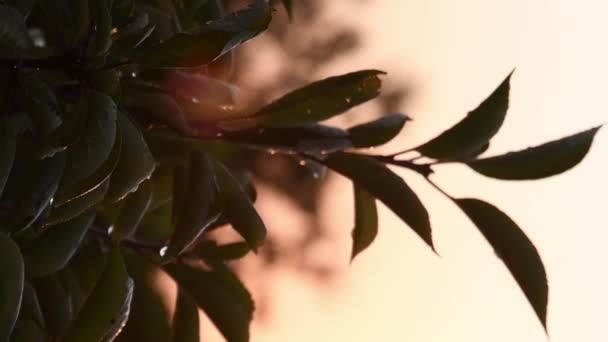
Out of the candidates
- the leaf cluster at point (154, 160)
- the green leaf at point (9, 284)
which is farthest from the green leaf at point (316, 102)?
the green leaf at point (9, 284)

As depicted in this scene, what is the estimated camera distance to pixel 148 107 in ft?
1.94

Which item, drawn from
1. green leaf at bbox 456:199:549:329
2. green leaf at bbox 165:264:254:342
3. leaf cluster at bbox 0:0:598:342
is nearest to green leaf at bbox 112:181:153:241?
leaf cluster at bbox 0:0:598:342

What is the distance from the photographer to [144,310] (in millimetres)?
700

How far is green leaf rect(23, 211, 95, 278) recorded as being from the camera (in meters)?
0.54

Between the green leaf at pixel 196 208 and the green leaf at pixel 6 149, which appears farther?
the green leaf at pixel 196 208

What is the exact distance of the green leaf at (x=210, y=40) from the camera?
1.43 feet

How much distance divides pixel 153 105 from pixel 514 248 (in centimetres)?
25

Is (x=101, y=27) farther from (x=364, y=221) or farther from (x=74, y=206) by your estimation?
(x=364, y=221)

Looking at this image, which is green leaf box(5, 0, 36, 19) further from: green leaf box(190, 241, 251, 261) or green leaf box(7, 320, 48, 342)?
green leaf box(190, 241, 251, 261)

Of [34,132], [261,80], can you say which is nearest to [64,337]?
[34,132]

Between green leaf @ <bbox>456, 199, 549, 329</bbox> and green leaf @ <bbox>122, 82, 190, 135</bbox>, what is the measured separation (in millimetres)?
196

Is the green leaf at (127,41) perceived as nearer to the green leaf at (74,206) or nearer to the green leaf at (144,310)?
the green leaf at (74,206)

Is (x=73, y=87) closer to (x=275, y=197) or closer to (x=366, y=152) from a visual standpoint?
(x=366, y=152)

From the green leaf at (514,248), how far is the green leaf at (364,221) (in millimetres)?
71
